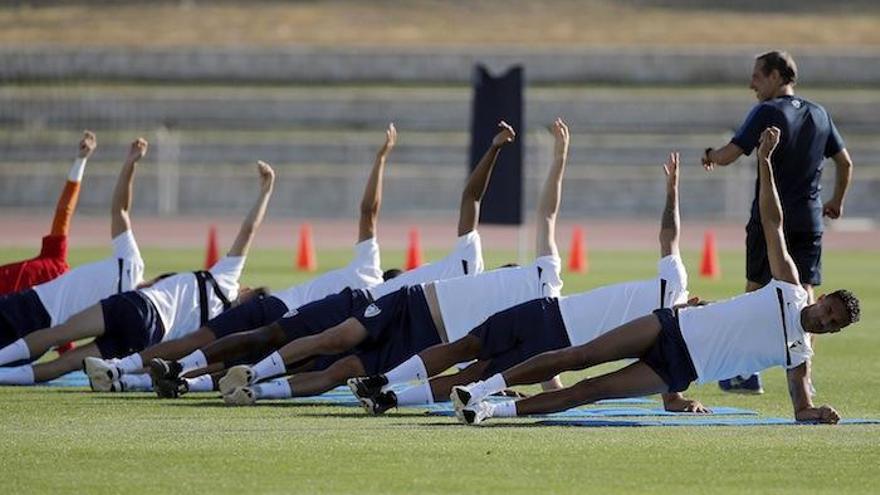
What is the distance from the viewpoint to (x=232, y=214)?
4078cm

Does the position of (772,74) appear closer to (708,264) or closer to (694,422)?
(694,422)

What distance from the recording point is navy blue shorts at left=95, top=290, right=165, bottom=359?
1370 cm

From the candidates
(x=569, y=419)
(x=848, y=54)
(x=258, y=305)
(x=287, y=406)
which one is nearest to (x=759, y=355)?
(x=569, y=419)

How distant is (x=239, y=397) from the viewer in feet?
40.8

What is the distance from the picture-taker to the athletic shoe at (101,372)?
13.2m

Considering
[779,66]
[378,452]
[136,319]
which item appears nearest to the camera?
[378,452]

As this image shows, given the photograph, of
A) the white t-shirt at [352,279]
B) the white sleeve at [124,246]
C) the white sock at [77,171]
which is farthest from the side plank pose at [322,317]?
the white sock at [77,171]

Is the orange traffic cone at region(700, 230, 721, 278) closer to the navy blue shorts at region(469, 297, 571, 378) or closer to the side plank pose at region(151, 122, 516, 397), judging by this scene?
the side plank pose at region(151, 122, 516, 397)

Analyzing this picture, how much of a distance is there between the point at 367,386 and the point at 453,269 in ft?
4.74

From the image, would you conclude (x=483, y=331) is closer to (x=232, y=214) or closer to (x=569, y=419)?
(x=569, y=419)

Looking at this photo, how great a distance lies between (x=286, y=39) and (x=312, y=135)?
643 centimetres

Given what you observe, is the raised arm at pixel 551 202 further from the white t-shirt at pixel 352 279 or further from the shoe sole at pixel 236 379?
the shoe sole at pixel 236 379

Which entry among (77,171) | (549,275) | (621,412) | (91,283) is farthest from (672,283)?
(77,171)

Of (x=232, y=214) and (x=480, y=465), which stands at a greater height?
(x=480, y=465)
